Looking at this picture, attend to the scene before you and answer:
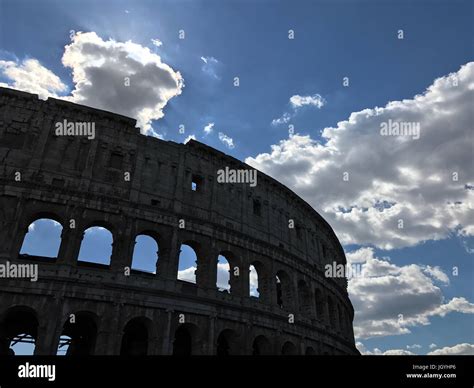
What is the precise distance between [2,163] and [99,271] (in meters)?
7.96

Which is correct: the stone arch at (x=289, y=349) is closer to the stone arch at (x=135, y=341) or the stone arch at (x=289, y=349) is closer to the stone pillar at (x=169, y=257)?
the stone arch at (x=135, y=341)

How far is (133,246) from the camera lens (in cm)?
2044

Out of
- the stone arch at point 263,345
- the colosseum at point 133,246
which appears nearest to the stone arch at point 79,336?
the colosseum at point 133,246

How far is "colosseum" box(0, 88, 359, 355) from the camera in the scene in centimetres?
1809

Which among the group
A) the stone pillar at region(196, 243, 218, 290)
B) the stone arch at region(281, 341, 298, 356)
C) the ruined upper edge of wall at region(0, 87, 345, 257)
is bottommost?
the stone arch at region(281, 341, 298, 356)

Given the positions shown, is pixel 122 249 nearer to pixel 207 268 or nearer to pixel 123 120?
pixel 207 268

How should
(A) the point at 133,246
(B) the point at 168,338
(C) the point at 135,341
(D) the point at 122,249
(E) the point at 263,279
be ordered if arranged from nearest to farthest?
(B) the point at 168,338, (D) the point at 122,249, (A) the point at 133,246, (C) the point at 135,341, (E) the point at 263,279

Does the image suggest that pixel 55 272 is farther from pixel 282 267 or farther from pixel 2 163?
pixel 282 267

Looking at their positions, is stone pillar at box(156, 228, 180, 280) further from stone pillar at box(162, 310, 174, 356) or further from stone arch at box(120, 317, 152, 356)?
stone arch at box(120, 317, 152, 356)

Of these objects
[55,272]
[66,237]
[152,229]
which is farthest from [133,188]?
[55,272]

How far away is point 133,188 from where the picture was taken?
21.9m

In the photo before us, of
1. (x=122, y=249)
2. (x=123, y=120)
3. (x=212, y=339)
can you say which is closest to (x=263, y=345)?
(x=212, y=339)

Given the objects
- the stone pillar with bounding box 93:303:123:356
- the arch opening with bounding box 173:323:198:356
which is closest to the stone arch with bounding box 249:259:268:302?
the arch opening with bounding box 173:323:198:356

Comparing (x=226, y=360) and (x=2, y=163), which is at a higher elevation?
(x=2, y=163)
